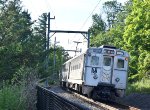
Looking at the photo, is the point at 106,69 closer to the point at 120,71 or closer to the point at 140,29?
the point at 120,71

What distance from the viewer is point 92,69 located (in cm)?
2323

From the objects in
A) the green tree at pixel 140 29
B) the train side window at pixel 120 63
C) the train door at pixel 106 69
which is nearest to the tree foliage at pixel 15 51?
the train door at pixel 106 69

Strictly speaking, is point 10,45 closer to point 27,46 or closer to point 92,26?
point 27,46

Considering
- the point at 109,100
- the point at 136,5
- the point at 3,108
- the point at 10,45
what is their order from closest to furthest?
the point at 3,108
the point at 10,45
the point at 109,100
the point at 136,5

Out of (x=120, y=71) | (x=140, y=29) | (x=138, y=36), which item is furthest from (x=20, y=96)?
(x=140, y=29)

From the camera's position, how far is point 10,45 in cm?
2286

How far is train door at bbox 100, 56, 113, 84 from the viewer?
23156 millimetres

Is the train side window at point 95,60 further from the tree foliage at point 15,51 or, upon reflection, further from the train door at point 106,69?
the tree foliage at point 15,51

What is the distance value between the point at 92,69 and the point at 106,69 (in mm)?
734

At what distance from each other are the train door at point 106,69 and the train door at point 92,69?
0.24m

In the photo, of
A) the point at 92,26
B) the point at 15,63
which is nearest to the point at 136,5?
the point at 15,63

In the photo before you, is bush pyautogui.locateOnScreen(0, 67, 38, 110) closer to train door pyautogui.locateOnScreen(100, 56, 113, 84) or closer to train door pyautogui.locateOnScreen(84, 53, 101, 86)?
train door pyautogui.locateOnScreen(84, 53, 101, 86)

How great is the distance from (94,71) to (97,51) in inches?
42.2

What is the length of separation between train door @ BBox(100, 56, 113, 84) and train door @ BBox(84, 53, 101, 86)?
9.6 inches
